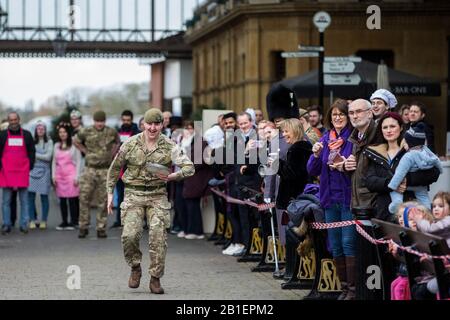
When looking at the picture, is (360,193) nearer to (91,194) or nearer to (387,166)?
(387,166)

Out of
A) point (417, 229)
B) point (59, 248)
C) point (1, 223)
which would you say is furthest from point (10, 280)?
point (1, 223)

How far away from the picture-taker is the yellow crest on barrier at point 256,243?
17.6 m

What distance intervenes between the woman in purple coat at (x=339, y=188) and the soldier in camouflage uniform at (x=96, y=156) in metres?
9.00

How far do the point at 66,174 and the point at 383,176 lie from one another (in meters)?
12.2

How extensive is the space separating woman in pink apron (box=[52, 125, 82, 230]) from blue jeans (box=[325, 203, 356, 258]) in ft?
35.6

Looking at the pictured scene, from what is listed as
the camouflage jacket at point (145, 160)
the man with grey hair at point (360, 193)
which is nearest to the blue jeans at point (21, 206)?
the camouflage jacket at point (145, 160)

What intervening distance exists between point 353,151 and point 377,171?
2.10ft

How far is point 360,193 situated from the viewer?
1241cm

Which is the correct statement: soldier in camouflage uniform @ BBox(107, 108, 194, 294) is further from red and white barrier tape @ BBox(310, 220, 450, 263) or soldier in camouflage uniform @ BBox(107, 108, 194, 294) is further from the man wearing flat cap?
the man wearing flat cap

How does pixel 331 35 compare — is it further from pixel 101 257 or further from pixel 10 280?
pixel 10 280

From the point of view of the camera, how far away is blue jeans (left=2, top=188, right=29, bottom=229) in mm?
22906

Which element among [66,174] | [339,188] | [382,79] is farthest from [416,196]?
[66,174]

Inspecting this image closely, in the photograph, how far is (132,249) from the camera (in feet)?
46.5

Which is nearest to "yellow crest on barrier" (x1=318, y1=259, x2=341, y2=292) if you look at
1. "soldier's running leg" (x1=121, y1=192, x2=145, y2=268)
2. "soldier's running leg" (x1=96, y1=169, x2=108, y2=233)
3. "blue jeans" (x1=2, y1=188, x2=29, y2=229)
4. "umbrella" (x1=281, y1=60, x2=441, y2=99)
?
"soldier's running leg" (x1=121, y1=192, x2=145, y2=268)
